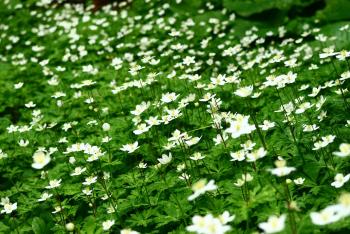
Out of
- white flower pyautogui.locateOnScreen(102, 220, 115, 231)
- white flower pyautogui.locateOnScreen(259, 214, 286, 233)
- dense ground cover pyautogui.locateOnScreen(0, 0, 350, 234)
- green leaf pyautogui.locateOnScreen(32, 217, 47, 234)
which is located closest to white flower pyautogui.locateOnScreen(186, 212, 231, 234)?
dense ground cover pyautogui.locateOnScreen(0, 0, 350, 234)

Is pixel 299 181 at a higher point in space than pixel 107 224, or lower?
higher

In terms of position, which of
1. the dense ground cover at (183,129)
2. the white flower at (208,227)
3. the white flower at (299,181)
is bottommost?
the dense ground cover at (183,129)

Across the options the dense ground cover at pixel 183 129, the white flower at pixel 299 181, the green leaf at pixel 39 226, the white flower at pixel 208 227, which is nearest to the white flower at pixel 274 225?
the dense ground cover at pixel 183 129

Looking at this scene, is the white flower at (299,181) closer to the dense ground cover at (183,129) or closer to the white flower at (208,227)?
the dense ground cover at (183,129)

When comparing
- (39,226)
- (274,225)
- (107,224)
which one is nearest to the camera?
(274,225)

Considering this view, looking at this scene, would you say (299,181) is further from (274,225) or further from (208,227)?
(208,227)

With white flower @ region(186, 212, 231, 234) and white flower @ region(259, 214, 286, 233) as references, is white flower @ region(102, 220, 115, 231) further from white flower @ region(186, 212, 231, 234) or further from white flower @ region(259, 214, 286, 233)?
white flower @ region(259, 214, 286, 233)

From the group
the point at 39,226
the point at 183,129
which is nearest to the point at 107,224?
the point at 39,226

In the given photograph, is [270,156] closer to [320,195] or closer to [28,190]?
[320,195]

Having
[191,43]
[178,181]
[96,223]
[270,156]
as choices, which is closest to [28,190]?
[96,223]
